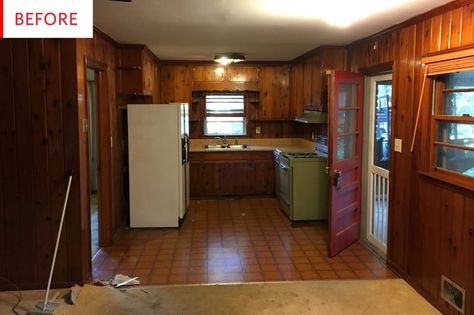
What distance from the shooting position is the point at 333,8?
131 inches

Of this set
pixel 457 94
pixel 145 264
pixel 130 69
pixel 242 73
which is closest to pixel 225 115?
pixel 242 73

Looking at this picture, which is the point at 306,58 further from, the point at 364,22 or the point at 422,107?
the point at 422,107

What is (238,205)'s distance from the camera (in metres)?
6.74

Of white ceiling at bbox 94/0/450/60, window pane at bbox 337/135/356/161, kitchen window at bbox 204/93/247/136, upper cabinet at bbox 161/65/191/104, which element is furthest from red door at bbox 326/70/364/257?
upper cabinet at bbox 161/65/191/104

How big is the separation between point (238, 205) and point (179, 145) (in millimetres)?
1776

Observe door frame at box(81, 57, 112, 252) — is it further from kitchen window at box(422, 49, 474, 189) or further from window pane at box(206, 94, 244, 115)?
kitchen window at box(422, 49, 474, 189)

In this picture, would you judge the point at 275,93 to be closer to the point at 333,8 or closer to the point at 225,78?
the point at 225,78

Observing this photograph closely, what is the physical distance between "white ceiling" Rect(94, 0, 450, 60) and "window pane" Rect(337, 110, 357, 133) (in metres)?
0.79

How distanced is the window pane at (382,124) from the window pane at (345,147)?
0.25 metres

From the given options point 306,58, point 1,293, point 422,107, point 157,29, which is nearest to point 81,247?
point 1,293

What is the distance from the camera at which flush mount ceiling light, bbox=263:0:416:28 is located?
10.3 ft

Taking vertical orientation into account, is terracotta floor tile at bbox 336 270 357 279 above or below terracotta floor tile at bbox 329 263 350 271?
below

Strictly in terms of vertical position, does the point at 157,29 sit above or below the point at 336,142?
above

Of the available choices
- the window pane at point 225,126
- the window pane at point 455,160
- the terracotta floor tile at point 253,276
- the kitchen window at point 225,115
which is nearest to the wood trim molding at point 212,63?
the kitchen window at point 225,115
